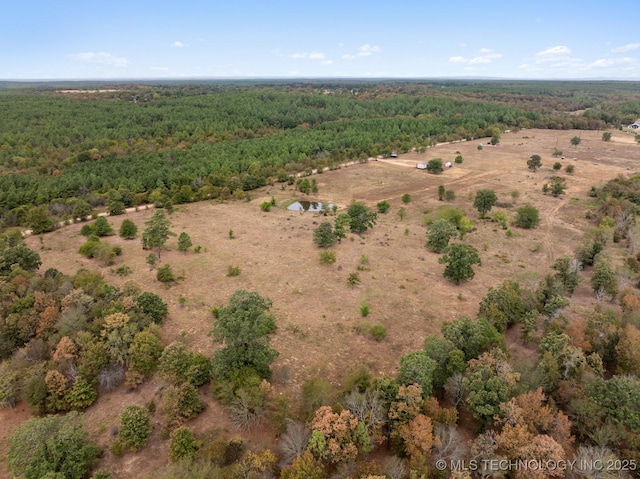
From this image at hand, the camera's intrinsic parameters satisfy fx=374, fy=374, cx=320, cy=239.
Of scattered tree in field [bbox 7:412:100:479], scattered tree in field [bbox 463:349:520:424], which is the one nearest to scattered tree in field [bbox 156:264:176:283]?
scattered tree in field [bbox 7:412:100:479]

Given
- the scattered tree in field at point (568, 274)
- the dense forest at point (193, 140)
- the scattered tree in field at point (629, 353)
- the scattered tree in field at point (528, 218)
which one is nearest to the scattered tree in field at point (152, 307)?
the dense forest at point (193, 140)

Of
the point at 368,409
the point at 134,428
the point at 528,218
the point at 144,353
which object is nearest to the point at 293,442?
the point at 368,409

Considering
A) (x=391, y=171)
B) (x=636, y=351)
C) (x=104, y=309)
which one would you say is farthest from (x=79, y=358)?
(x=391, y=171)

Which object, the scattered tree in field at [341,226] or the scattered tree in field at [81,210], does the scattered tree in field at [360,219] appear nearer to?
the scattered tree in field at [341,226]

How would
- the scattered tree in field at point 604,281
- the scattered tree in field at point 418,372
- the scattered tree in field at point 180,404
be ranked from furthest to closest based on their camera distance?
the scattered tree in field at point 604,281
the scattered tree in field at point 180,404
the scattered tree in field at point 418,372

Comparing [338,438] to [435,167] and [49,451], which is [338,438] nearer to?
[49,451]

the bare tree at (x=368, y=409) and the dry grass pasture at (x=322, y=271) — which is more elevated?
the bare tree at (x=368, y=409)

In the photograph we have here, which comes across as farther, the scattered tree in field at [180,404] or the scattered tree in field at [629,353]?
the scattered tree in field at [629,353]
